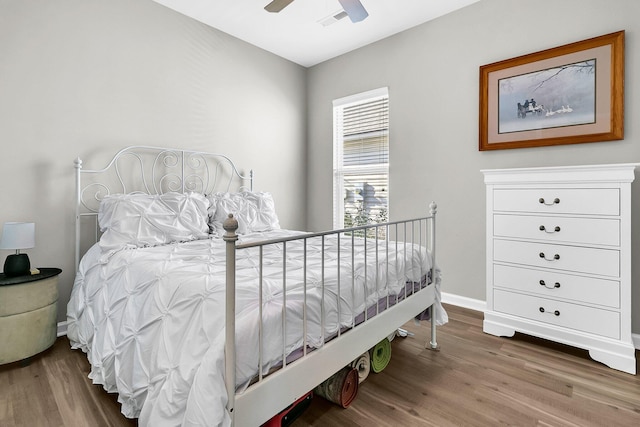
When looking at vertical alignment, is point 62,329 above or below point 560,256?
below

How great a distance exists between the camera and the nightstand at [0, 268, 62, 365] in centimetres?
191

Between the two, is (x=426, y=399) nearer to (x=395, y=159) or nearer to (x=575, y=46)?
(x=395, y=159)

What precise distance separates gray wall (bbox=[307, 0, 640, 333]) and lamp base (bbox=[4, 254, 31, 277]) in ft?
10.1

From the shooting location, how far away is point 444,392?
177 centimetres

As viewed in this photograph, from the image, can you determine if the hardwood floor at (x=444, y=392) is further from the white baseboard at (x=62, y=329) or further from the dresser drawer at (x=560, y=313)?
the dresser drawer at (x=560, y=313)

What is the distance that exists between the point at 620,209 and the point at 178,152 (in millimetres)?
3405

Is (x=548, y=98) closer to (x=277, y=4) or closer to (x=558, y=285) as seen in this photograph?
(x=558, y=285)

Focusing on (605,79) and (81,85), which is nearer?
(605,79)

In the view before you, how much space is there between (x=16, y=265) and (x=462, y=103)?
11.9 feet

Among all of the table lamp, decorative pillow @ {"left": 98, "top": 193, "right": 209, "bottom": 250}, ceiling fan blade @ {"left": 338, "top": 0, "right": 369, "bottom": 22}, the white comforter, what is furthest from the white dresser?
the table lamp

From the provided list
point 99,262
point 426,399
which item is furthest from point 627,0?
point 99,262

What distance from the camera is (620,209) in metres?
1.98

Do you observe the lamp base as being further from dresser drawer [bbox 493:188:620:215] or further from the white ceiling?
dresser drawer [bbox 493:188:620:215]

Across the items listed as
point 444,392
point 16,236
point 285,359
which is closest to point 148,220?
point 16,236
